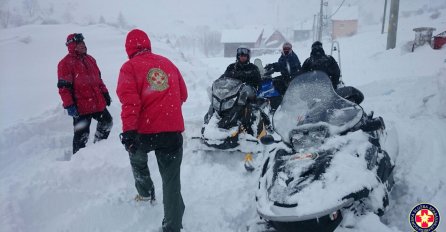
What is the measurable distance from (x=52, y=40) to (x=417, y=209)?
15639mm

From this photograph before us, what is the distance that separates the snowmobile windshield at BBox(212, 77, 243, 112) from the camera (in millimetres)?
5621

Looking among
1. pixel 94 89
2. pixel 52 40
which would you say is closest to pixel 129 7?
pixel 52 40

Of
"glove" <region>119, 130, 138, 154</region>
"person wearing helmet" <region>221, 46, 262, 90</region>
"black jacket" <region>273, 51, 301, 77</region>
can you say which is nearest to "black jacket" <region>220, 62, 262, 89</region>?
"person wearing helmet" <region>221, 46, 262, 90</region>

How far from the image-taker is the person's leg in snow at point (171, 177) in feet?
11.2

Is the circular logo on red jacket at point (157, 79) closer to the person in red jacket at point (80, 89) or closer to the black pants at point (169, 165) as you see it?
the black pants at point (169, 165)

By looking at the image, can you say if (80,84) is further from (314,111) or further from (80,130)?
(314,111)

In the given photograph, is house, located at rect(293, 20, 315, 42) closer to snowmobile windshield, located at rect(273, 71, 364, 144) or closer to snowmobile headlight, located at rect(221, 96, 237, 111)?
snowmobile headlight, located at rect(221, 96, 237, 111)

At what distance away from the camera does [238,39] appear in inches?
2279

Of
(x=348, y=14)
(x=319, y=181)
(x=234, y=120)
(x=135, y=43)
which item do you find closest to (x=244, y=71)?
(x=234, y=120)

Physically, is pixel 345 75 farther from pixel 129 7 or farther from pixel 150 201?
pixel 129 7

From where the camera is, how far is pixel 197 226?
3.76 m

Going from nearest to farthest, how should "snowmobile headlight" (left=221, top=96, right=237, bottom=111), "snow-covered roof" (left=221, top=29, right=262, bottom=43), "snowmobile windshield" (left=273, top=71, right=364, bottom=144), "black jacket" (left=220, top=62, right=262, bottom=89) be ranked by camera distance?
1. "snowmobile windshield" (left=273, top=71, right=364, bottom=144)
2. "snowmobile headlight" (left=221, top=96, right=237, bottom=111)
3. "black jacket" (left=220, top=62, right=262, bottom=89)
4. "snow-covered roof" (left=221, top=29, right=262, bottom=43)

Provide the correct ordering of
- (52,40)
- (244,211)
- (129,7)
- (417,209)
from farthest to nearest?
1. (129,7)
2. (52,40)
3. (244,211)
4. (417,209)

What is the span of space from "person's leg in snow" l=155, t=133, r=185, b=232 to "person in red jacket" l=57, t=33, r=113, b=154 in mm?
2635
